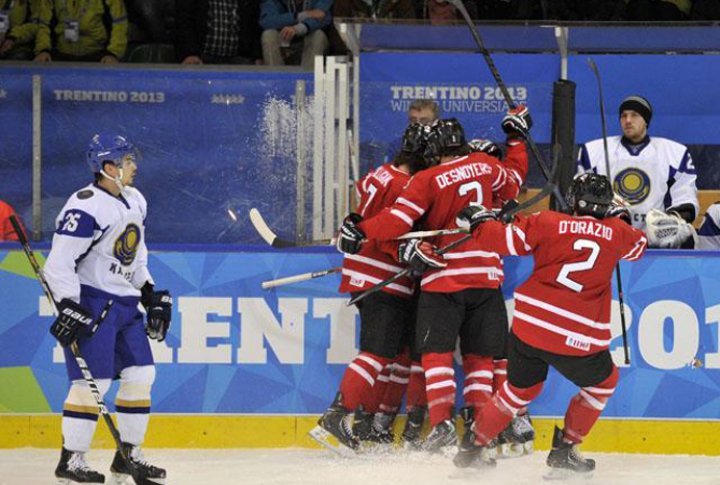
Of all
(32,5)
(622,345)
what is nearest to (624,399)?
(622,345)

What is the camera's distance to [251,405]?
6.02 metres

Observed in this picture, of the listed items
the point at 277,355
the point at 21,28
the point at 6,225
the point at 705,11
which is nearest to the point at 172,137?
the point at 6,225

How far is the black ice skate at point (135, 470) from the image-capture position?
5.17 metres

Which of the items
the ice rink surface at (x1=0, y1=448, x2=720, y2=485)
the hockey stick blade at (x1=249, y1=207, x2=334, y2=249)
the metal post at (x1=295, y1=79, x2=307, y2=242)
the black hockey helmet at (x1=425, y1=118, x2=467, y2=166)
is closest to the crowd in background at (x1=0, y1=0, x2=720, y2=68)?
the metal post at (x1=295, y1=79, x2=307, y2=242)

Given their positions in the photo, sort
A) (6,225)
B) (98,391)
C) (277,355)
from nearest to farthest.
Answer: (98,391), (277,355), (6,225)

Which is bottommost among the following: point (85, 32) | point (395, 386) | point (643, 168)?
point (395, 386)

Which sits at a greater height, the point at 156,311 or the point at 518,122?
the point at 518,122

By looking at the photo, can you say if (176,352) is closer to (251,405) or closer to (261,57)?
(251,405)

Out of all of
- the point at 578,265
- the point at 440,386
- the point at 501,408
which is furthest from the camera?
the point at 440,386

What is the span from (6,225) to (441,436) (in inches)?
79.5

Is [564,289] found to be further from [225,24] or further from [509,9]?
[225,24]

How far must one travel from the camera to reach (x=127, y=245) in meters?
5.18

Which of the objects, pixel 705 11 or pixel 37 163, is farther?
pixel 705 11

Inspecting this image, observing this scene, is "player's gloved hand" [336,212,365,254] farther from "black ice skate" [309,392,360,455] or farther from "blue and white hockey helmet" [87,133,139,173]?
"blue and white hockey helmet" [87,133,139,173]
